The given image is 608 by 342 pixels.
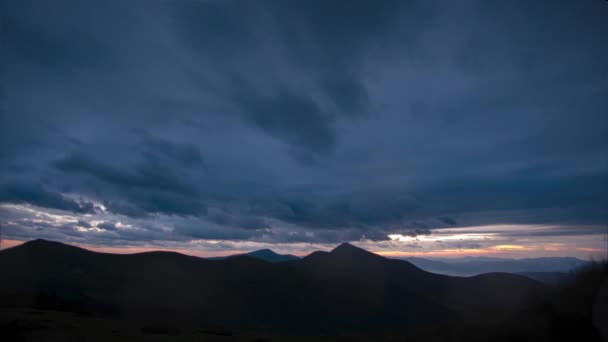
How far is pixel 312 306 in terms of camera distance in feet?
237

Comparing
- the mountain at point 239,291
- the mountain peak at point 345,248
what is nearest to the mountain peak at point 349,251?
the mountain peak at point 345,248

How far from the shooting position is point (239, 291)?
71.1 m

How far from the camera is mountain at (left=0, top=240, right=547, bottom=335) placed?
171ft

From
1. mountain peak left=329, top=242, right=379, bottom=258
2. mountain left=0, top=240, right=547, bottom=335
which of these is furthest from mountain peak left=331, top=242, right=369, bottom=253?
mountain left=0, top=240, right=547, bottom=335

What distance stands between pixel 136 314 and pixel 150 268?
2735 centimetres

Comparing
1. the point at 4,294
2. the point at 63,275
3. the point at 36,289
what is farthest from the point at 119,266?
the point at 4,294

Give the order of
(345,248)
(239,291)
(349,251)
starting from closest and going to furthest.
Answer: (239,291), (349,251), (345,248)

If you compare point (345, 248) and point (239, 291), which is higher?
point (345, 248)

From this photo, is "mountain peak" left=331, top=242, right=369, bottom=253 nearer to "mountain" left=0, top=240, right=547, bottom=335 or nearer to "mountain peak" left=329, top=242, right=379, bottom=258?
"mountain peak" left=329, top=242, right=379, bottom=258

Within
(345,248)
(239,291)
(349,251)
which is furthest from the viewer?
(345,248)

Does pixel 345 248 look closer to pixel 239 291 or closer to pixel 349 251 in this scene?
pixel 349 251

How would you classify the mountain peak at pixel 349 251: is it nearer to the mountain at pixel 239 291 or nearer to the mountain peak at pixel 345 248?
the mountain peak at pixel 345 248

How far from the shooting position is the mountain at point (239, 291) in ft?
171

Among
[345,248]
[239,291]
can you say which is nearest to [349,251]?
[345,248]
